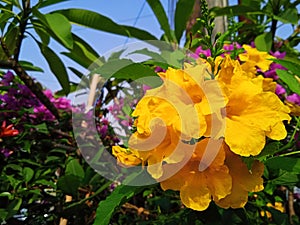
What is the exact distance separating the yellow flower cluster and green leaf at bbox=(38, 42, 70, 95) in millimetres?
842

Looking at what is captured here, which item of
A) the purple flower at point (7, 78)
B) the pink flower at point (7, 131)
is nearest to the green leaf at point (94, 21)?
the purple flower at point (7, 78)

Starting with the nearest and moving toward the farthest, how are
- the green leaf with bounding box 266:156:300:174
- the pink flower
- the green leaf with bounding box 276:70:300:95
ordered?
the green leaf with bounding box 266:156:300:174 < the green leaf with bounding box 276:70:300:95 < the pink flower

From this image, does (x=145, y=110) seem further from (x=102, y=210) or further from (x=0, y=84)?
(x=0, y=84)

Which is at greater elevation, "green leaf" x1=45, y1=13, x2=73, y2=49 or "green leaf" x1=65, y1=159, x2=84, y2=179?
"green leaf" x1=45, y1=13, x2=73, y2=49

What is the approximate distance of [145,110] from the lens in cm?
57

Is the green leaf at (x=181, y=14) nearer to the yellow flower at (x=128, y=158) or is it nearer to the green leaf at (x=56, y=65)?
the green leaf at (x=56, y=65)

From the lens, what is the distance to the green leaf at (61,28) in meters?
1.12

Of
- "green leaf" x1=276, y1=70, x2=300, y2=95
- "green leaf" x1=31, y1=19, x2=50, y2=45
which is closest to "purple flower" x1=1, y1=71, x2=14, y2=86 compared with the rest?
"green leaf" x1=31, y1=19, x2=50, y2=45

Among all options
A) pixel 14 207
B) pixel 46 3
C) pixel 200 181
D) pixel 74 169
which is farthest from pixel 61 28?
pixel 200 181

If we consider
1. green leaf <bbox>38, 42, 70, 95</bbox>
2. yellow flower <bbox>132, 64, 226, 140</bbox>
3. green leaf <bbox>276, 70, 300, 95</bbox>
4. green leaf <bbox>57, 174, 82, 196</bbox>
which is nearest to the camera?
yellow flower <bbox>132, 64, 226, 140</bbox>

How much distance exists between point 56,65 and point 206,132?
3.07 ft

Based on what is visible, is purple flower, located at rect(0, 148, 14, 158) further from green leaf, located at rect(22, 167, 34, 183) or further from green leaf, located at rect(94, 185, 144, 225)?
green leaf, located at rect(94, 185, 144, 225)

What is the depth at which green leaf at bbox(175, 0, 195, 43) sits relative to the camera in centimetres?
145

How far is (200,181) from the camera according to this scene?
578mm
